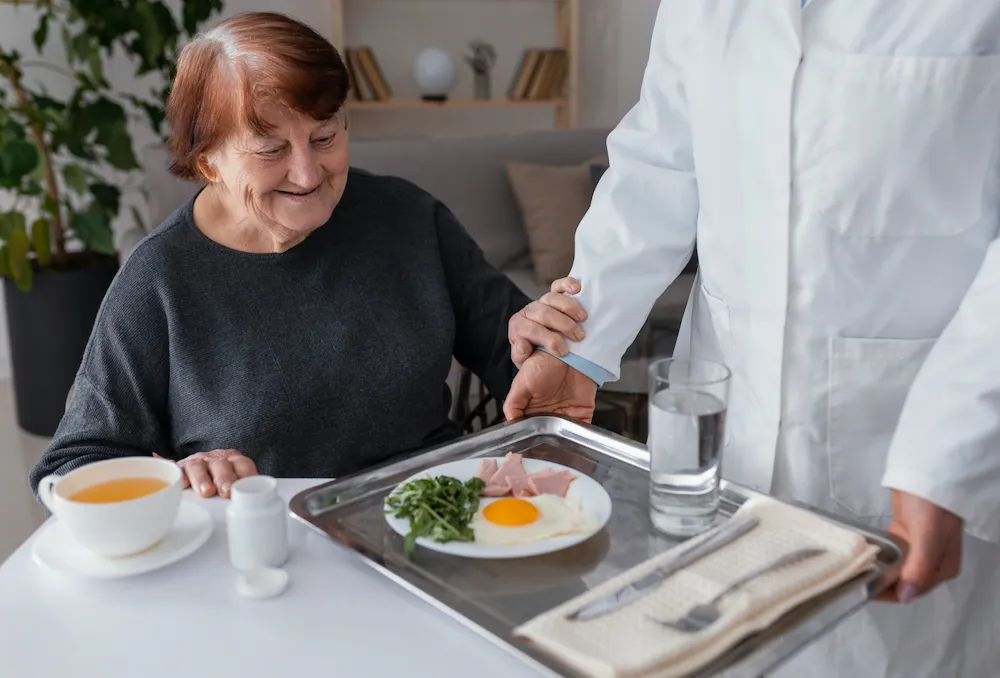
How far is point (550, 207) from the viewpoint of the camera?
3.59 meters

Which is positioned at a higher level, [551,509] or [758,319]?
[758,319]

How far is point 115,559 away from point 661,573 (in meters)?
0.50

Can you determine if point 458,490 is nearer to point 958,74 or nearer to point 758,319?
point 758,319

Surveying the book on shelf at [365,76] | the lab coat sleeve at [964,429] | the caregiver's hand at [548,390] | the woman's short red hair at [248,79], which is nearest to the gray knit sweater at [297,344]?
the woman's short red hair at [248,79]

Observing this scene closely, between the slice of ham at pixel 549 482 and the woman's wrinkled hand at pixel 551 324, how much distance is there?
0.95 feet

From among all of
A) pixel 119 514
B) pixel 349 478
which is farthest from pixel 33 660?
pixel 349 478

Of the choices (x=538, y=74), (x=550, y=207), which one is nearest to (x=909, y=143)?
(x=550, y=207)

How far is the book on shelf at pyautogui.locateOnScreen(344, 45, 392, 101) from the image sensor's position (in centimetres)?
450

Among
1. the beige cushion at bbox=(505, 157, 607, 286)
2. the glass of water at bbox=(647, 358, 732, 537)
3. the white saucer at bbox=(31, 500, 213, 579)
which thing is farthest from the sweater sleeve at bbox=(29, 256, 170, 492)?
the beige cushion at bbox=(505, 157, 607, 286)

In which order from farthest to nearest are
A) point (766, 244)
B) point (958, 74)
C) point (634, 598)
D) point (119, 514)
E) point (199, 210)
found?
point (199, 210) < point (766, 244) < point (958, 74) < point (119, 514) < point (634, 598)

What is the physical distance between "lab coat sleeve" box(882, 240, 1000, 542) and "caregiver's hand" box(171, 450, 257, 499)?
69 cm

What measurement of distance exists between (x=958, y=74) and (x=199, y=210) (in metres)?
1.03

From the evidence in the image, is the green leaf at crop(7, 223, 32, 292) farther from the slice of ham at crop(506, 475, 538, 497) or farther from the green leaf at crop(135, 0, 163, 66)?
the slice of ham at crop(506, 475, 538, 497)

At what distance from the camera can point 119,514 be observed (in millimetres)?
900
